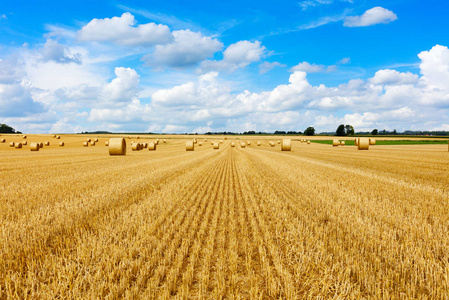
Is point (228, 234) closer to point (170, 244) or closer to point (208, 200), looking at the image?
point (170, 244)

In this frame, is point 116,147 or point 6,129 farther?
point 6,129

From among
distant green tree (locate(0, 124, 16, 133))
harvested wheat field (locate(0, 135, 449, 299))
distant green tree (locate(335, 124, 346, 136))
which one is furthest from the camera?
distant green tree (locate(335, 124, 346, 136))

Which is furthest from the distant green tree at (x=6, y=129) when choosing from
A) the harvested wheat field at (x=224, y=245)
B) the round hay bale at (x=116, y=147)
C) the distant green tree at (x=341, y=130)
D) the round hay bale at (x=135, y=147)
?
the distant green tree at (x=341, y=130)

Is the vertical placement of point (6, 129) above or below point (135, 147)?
above

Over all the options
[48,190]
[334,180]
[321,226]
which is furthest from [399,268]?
[48,190]

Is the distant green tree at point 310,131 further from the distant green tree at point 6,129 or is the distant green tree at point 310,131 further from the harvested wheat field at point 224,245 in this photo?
the distant green tree at point 6,129

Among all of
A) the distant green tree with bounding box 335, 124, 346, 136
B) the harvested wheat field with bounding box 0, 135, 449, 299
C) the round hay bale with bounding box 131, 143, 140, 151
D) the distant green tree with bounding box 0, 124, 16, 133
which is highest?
the distant green tree with bounding box 0, 124, 16, 133

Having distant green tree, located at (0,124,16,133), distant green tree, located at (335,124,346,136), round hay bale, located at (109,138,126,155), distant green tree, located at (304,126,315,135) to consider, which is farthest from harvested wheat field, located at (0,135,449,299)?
distant green tree, located at (0,124,16,133)

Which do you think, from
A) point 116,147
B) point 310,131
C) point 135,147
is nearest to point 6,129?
point 135,147

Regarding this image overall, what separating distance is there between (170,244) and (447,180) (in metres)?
12.9

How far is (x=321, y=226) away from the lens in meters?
5.62

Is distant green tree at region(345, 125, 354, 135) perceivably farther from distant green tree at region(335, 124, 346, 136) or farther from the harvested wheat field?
the harvested wheat field

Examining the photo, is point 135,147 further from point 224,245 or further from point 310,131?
point 310,131

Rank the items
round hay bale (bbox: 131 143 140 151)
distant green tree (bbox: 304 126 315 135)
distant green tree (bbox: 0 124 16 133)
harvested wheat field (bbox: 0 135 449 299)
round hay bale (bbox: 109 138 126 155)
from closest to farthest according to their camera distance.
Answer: harvested wheat field (bbox: 0 135 449 299) < round hay bale (bbox: 109 138 126 155) < round hay bale (bbox: 131 143 140 151) < distant green tree (bbox: 0 124 16 133) < distant green tree (bbox: 304 126 315 135)
